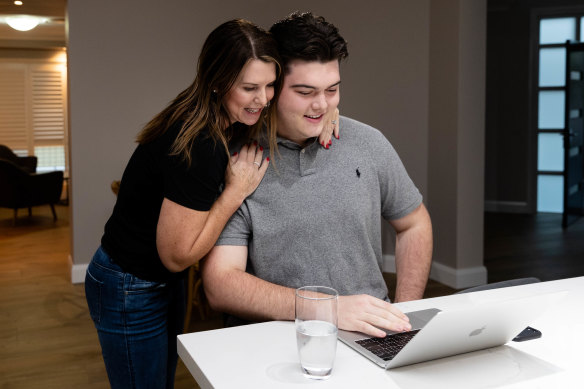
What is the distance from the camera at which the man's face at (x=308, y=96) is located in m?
1.64

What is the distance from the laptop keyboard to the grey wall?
11.8ft

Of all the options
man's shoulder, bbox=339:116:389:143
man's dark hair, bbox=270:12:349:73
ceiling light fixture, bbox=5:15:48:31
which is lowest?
man's shoulder, bbox=339:116:389:143

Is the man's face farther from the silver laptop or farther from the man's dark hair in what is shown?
the silver laptop

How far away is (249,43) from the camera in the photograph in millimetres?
1513

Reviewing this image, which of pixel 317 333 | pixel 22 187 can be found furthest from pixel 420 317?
pixel 22 187

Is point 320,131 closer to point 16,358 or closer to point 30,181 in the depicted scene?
point 16,358

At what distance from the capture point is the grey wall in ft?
15.6

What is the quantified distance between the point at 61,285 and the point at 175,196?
3689 mm

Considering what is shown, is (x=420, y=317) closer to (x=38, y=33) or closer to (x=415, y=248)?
Result: (x=415, y=248)

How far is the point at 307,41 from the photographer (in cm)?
164

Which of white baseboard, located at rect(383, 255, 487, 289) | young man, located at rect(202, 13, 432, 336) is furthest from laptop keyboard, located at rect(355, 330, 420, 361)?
white baseboard, located at rect(383, 255, 487, 289)

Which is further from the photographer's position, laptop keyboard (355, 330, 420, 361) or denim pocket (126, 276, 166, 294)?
denim pocket (126, 276, 166, 294)

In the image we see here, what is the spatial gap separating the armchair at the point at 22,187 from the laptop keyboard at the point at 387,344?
6.88 meters

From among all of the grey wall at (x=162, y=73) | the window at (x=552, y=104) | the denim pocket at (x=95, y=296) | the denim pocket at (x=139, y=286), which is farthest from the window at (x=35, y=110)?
the denim pocket at (x=139, y=286)
